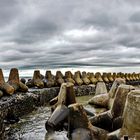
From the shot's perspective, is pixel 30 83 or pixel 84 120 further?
pixel 30 83

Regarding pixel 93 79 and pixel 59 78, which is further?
pixel 93 79

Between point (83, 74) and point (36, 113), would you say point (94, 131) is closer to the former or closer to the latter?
point (36, 113)

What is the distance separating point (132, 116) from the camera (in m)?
6.82

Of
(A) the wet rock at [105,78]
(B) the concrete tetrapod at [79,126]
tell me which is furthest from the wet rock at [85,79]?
(B) the concrete tetrapod at [79,126]

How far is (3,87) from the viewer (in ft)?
41.8

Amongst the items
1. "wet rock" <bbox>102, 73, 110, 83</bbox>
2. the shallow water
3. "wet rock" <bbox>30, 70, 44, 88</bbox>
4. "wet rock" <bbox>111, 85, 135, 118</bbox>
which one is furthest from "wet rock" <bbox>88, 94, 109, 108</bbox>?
"wet rock" <bbox>102, 73, 110, 83</bbox>

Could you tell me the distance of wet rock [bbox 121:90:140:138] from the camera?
21.9 ft

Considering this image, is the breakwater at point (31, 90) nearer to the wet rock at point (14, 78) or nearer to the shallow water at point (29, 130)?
the wet rock at point (14, 78)

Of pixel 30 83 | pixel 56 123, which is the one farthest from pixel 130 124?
pixel 30 83

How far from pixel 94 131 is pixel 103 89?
9.88 meters

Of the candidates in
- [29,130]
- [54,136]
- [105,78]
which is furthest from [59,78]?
[54,136]

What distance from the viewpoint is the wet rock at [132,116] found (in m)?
6.67

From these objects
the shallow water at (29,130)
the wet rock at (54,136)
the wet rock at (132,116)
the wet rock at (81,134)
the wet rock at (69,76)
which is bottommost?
the shallow water at (29,130)

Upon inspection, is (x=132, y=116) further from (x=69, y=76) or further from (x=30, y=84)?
(x=69, y=76)
